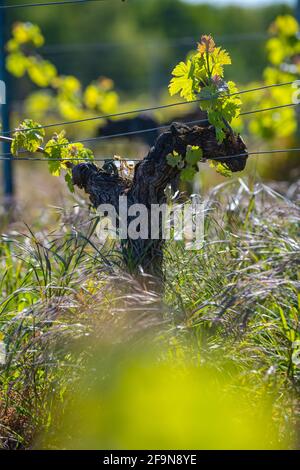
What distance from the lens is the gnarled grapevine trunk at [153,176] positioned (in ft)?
12.3

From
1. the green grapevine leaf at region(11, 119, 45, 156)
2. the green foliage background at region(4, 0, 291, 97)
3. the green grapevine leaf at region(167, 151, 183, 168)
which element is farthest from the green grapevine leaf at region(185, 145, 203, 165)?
the green foliage background at region(4, 0, 291, 97)

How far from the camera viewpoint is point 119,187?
3.97m

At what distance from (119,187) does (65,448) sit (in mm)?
1267

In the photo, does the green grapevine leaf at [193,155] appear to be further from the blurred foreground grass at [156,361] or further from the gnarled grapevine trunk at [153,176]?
the blurred foreground grass at [156,361]

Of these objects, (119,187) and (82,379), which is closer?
(82,379)

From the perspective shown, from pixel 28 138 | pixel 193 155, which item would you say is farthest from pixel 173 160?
pixel 28 138

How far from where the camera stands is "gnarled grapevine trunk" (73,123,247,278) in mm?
3746

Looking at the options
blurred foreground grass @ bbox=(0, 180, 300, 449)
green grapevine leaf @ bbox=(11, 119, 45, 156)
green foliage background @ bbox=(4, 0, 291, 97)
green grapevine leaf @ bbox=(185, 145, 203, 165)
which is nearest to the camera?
blurred foreground grass @ bbox=(0, 180, 300, 449)

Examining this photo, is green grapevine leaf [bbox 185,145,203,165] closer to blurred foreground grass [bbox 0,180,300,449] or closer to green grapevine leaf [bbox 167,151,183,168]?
green grapevine leaf [bbox 167,151,183,168]

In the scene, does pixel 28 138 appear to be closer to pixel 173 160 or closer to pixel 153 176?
pixel 153 176

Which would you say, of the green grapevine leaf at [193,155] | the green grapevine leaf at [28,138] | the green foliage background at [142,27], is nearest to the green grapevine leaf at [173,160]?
the green grapevine leaf at [193,155]

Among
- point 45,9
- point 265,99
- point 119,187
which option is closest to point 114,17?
point 45,9
